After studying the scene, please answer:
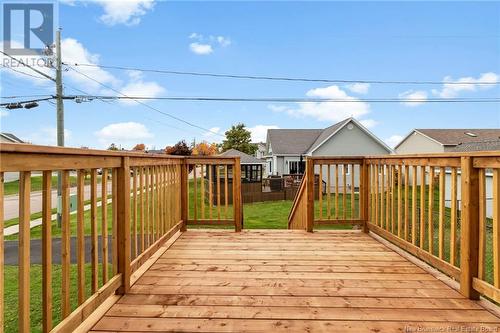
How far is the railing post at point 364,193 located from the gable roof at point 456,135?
17.9 metres

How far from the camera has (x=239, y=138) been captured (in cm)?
3759

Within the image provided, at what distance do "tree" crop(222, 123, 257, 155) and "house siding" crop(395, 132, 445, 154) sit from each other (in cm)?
1840

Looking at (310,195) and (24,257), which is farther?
(310,195)

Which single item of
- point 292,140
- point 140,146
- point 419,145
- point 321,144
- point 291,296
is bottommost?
point 291,296

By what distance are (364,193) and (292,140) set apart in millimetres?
18224

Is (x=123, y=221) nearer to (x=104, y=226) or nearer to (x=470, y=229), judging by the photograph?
(x=104, y=226)

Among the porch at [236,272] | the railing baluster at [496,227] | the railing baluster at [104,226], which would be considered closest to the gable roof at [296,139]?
the porch at [236,272]

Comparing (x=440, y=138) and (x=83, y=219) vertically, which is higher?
(x=440, y=138)

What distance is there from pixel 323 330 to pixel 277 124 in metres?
33.6

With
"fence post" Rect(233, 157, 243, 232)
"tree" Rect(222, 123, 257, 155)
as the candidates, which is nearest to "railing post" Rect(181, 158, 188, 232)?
"fence post" Rect(233, 157, 243, 232)

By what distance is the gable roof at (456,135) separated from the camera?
62.2 ft

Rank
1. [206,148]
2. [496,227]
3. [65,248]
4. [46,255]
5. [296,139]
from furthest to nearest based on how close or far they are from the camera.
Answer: [206,148], [296,139], [496,227], [65,248], [46,255]

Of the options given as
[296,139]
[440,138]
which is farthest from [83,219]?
[440,138]

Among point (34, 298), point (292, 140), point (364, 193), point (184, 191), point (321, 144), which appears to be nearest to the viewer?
point (34, 298)
